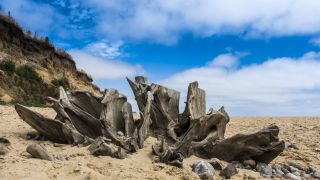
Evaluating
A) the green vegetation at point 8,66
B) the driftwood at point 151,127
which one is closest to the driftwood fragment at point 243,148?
the driftwood at point 151,127

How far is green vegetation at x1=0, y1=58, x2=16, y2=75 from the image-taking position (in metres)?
22.1

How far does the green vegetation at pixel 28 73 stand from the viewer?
22938 mm

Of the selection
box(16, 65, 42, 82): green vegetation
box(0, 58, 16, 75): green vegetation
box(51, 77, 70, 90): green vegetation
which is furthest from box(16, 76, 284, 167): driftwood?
box(51, 77, 70, 90): green vegetation

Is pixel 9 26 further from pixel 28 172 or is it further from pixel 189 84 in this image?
pixel 28 172

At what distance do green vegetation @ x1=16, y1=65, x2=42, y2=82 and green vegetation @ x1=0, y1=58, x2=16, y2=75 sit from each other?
1.33 feet

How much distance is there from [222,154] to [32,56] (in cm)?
1904

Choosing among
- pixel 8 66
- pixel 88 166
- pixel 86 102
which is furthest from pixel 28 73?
pixel 88 166

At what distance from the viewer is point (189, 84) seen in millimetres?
10750

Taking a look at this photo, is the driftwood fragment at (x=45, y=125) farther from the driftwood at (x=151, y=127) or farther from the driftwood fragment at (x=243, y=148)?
the driftwood fragment at (x=243, y=148)

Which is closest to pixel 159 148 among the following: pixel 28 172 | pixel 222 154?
pixel 222 154

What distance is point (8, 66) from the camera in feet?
73.1

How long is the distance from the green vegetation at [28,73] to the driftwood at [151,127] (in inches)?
505

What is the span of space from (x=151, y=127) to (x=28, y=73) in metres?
14.0

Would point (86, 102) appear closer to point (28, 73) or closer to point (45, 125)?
point (45, 125)
